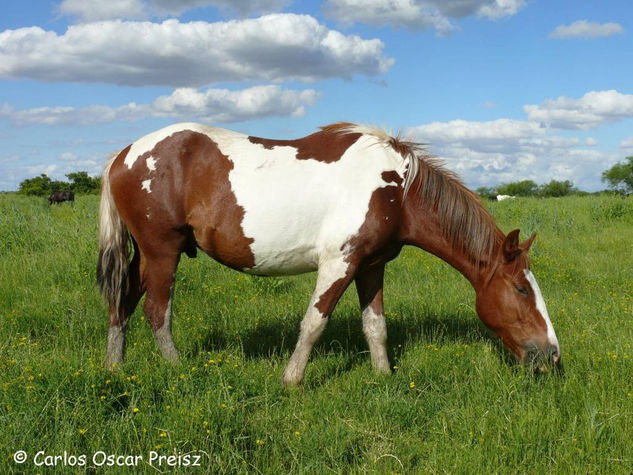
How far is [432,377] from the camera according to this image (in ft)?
14.6

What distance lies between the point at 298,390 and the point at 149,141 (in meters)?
2.54

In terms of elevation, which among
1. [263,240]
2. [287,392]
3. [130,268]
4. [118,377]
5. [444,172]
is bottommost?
[287,392]

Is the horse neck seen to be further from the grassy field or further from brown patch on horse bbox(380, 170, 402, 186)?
the grassy field

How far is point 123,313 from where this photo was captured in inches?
194

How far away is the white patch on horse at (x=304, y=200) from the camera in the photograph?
4285mm

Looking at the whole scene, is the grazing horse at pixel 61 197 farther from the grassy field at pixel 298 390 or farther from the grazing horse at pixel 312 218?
the grazing horse at pixel 312 218

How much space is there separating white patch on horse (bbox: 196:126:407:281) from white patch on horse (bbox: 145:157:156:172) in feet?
2.26

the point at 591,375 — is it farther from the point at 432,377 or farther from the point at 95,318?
the point at 95,318

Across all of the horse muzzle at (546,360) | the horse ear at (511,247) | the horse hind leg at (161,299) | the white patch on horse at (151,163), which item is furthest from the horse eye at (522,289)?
the white patch on horse at (151,163)

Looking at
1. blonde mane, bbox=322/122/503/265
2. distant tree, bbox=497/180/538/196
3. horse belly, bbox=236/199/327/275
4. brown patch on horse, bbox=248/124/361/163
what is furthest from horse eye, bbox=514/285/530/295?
distant tree, bbox=497/180/538/196

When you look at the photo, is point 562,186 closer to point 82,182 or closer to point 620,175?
point 620,175

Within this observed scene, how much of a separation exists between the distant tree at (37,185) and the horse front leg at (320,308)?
205ft

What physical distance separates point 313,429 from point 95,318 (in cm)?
324

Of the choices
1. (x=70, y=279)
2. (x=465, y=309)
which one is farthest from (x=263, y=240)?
(x=70, y=279)
